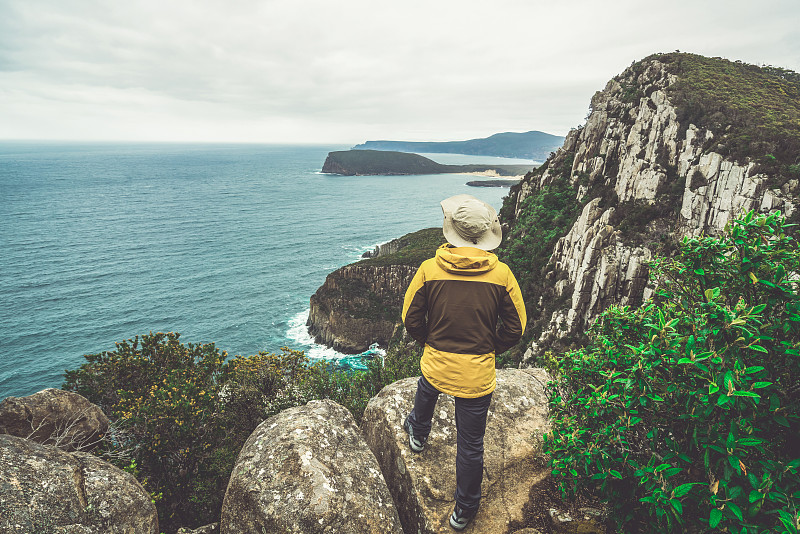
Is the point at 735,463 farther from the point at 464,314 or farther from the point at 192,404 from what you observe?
the point at 192,404

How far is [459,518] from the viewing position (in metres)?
6.53

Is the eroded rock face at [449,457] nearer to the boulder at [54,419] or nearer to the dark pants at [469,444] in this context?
the dark pants at [469,444]

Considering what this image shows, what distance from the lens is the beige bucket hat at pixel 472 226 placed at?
17.4ft

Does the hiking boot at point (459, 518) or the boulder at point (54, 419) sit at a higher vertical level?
the hiking boot at point (459, 518)

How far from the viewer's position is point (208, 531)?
7242mm

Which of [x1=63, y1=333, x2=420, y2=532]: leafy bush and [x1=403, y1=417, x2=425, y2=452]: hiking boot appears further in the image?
[x1=63, y1=333, x2=420, y2=532]: leafy bush

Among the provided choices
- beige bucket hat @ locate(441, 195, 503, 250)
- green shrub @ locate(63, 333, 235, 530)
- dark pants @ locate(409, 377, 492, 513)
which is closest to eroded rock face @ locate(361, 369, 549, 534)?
dark pants @ locate(409, 377, 492, 513)

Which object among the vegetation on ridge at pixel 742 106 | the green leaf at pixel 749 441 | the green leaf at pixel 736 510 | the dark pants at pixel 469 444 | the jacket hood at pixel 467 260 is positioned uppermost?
the vegetation on ridge at pixel 742 106

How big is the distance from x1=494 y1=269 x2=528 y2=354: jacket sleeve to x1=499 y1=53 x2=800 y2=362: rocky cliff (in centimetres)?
2670

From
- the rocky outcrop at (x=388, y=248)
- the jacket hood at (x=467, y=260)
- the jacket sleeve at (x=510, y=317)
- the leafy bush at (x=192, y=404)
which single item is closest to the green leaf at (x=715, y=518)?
the jacket sleeve at (x=510, y=317)

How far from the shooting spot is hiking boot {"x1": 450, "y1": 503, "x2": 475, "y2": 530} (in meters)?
6.52

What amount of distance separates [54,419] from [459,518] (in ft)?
41.9

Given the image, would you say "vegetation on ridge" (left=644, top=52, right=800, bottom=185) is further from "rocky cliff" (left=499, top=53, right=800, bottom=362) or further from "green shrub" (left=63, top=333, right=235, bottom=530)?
"green shrub" (left=63, top=333, right=235, bottom=530)

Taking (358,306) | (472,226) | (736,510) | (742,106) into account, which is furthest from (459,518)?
(358,306)
